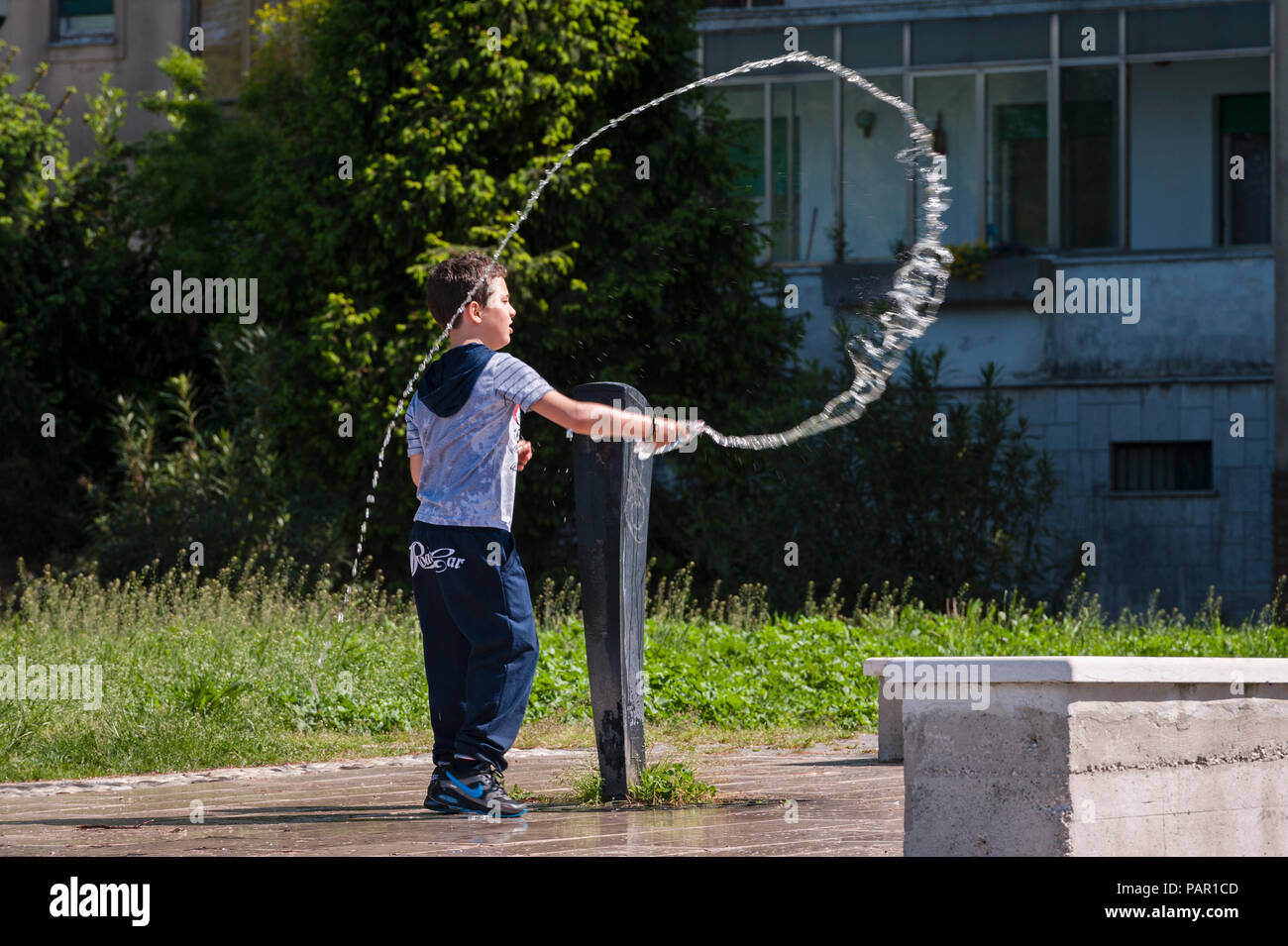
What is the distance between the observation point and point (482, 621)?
6.18m

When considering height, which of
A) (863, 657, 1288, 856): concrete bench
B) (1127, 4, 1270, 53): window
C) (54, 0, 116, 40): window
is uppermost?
(54, 0, 116, 40): window

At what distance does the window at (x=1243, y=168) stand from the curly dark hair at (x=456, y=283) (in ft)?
54.6

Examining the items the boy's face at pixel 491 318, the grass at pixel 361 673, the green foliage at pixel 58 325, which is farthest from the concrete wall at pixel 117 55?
the boy's face at pixel 491 318

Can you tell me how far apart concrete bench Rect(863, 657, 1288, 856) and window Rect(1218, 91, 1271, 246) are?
17.2 meters

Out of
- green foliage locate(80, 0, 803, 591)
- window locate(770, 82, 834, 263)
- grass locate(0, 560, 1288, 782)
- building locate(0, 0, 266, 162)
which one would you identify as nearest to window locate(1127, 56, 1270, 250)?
window locate(770, 82, 834, 263)

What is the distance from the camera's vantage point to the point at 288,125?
21.2 metres

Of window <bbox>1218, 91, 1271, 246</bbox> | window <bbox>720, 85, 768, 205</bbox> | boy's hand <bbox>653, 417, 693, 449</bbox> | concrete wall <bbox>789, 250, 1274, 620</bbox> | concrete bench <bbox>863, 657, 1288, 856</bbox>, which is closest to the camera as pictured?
concrete bench <bbox>863, 657, 1288, 856</bbox>

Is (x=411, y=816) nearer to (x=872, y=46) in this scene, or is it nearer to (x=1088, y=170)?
(x=872, y=46)

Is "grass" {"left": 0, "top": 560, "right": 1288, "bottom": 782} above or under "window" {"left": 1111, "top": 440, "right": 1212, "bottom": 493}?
under

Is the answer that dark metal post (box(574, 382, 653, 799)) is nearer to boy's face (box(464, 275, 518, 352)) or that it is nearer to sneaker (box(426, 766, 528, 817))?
boy's face (box(464, 275, 518, 352))

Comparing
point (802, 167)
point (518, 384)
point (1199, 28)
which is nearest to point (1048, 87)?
point (1199, 28)

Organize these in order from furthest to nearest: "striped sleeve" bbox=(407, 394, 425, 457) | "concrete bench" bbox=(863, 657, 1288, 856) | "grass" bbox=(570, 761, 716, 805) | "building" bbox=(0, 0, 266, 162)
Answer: "building" bbox=(0, 0, 266, 162), "grass" bbox=(570, 761, 716, 805), "striped sleeve" bbox=(407, 394, 425, 457), "concrete bench" bbox=(863, 657, 1288, 856)

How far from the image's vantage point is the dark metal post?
21.0ft

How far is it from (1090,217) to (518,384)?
16.7m
